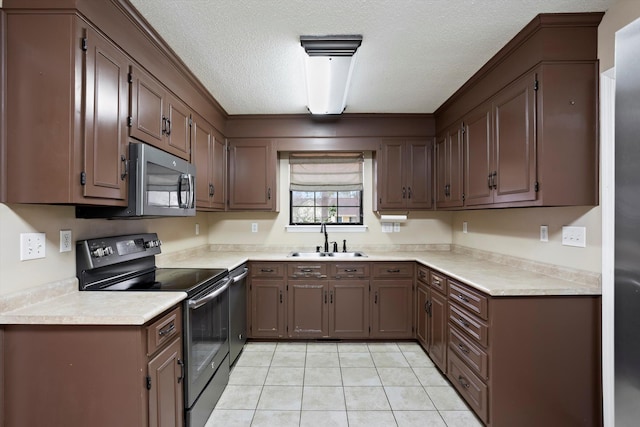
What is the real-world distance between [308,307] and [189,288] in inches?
61.6

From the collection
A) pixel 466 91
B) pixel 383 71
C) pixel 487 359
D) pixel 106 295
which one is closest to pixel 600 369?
pixel 487 359

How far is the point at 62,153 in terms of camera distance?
49.4 inches

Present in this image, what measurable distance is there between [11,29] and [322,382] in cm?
275

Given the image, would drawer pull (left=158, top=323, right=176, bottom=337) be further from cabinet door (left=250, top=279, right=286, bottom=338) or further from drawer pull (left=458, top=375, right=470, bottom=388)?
drawer pull (left=458, top=375, right=470, bottom=388)

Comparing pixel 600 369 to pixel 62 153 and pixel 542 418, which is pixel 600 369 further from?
pixel 62 153

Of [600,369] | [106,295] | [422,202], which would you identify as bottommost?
[600,369]

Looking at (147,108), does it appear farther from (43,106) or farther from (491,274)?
(491,274)

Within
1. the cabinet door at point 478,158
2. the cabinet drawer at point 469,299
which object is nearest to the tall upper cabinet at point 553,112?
the cabinet door at point 478,158

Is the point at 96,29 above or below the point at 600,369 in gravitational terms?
above

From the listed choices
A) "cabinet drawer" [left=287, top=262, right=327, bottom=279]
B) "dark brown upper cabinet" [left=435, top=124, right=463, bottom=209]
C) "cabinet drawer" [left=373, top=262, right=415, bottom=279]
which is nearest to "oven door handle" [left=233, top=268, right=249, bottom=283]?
"cabinet drawer" [left=287, top=262, right=327, bottom=279]

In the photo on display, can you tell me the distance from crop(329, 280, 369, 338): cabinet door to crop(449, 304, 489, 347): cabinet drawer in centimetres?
97

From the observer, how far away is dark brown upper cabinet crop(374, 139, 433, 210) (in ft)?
10.7

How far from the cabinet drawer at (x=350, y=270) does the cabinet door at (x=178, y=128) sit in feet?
5.65

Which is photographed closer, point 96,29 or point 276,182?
point 96,29
